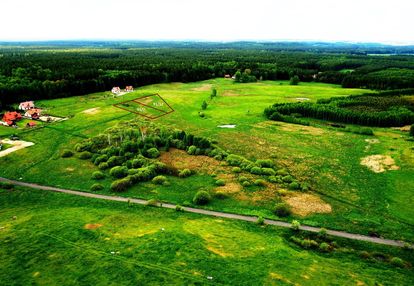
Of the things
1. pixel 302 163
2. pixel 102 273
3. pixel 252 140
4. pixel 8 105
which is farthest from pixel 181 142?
→ pixel 8 105

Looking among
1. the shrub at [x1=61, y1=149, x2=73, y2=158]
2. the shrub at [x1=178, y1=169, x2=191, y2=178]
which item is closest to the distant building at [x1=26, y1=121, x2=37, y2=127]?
the shrub at [x1=61, y1=149, x2=73, y2=158]

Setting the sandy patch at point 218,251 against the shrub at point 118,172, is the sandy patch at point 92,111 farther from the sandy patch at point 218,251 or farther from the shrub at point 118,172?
the sandy patch at point 218,251

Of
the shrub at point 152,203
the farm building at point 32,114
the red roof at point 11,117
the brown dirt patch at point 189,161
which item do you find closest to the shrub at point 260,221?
the shrub at point 152,203

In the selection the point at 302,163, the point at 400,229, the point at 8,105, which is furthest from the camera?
the point at 8,105

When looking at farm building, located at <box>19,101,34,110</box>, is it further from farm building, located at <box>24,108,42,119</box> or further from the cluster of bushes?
the cluster of bushes

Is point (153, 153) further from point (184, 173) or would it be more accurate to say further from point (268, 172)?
point (268, 172)

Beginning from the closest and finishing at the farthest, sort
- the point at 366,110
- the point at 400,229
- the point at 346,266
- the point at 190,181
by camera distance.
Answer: the point at 346,266 < the point at 400,229 < the point at 190,181 < the point at 366,110

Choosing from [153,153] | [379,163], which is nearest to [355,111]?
[379,163]

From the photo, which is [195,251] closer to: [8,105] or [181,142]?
[181,142]
